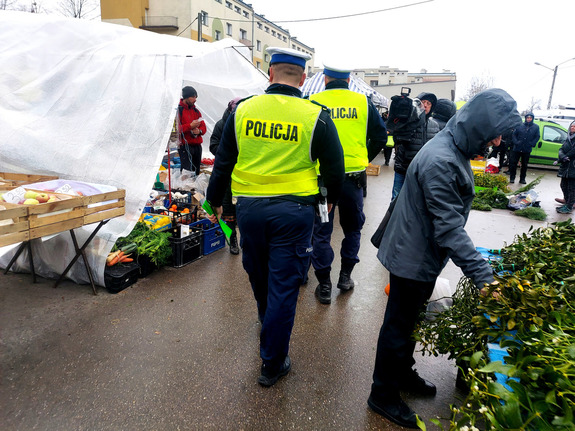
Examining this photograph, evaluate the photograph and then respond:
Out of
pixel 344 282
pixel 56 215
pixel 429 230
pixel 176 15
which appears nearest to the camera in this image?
pixel 429 230

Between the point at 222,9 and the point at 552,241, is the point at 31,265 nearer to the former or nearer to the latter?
the point at 552,241

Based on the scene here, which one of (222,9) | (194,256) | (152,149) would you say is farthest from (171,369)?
(222,9)

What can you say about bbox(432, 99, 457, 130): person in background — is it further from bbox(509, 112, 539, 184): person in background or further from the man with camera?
bbox(509, 112, 539, 184): person in background

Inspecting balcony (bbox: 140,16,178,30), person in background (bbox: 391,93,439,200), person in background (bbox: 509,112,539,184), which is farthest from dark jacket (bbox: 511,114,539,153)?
balcony (bbox: 140,16,178,30)

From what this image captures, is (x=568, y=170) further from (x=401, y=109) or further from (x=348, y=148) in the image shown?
(x=348, y=148)

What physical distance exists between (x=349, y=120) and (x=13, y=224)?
306 centimetres

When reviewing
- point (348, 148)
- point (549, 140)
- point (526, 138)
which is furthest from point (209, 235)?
point (549, 140)

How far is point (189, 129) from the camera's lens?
7.16m

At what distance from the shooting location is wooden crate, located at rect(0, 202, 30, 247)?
2.92 metres

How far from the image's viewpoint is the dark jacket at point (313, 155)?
7.95 feet

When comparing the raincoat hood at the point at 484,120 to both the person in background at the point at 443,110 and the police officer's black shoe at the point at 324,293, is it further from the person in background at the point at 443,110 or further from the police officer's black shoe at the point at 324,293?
the person in background at the point at 443,110

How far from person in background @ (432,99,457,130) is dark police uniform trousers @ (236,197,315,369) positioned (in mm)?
3979

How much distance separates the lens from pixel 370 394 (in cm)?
250

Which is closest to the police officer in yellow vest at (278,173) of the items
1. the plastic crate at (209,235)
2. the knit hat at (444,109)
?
the plastic crate at (209,235)
